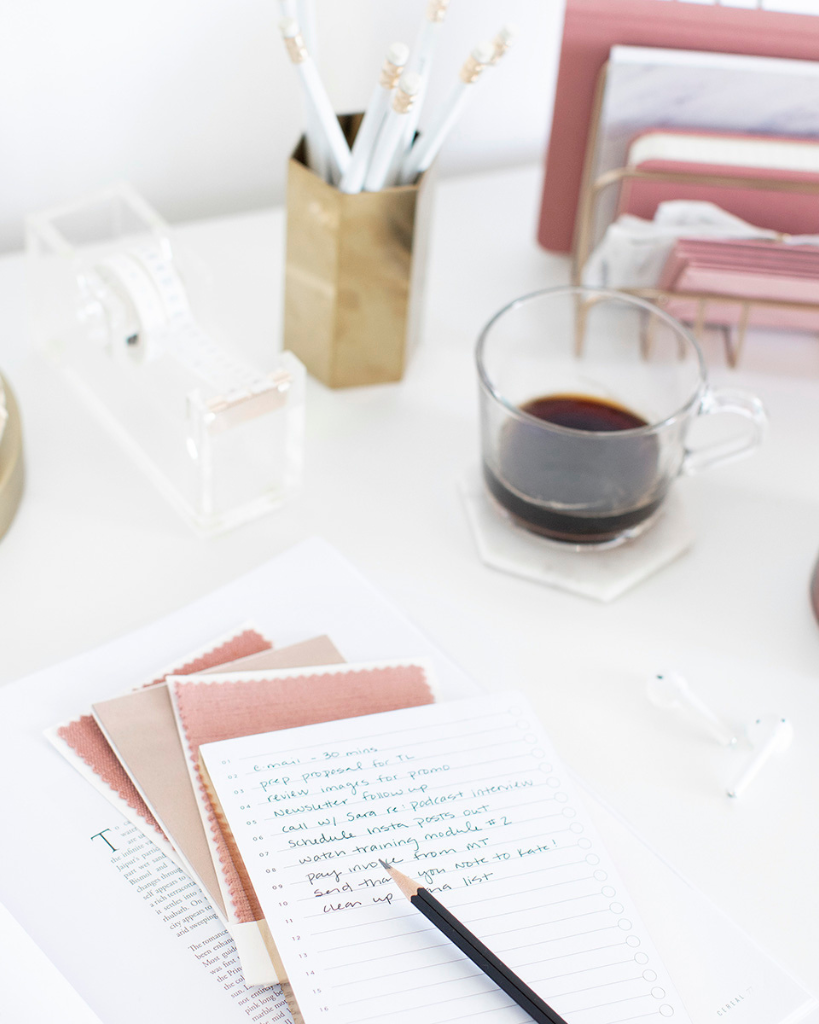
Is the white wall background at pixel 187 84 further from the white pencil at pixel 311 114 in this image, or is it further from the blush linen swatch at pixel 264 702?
the blush linen swatch at pixel 264 702

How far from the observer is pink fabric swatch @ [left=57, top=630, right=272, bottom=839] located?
472mm

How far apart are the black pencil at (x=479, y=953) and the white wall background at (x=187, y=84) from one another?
24.2 inches

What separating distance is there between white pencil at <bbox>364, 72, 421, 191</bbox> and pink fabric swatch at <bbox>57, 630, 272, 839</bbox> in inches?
12.1

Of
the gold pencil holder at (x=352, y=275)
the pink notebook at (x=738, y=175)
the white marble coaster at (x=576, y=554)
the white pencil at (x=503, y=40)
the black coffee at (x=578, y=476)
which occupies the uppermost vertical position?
the white pencil at (x=503, y=40)

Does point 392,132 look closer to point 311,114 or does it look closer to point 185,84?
point 311,114

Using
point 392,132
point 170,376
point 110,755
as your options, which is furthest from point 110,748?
point 392,132

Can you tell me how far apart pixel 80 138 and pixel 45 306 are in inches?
6.3

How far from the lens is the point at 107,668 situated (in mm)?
530

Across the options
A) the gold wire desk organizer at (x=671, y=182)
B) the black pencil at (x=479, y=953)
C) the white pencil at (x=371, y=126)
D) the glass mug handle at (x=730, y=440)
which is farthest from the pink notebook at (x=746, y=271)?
the black pencil at (x=479, y=953)

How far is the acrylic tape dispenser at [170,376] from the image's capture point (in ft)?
2.01

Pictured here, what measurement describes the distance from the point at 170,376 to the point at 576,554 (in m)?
0.28

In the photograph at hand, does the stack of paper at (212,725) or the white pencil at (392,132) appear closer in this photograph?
the stack of paper at (212,725)

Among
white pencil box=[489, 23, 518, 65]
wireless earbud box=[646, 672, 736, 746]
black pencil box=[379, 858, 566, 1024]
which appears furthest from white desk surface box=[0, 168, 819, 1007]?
white pencil box=[489, 23, 518, 65]

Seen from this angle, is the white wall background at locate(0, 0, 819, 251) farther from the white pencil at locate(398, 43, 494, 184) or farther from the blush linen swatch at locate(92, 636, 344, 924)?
the blush linen swatch at locate(92, 636, 344, 924)
